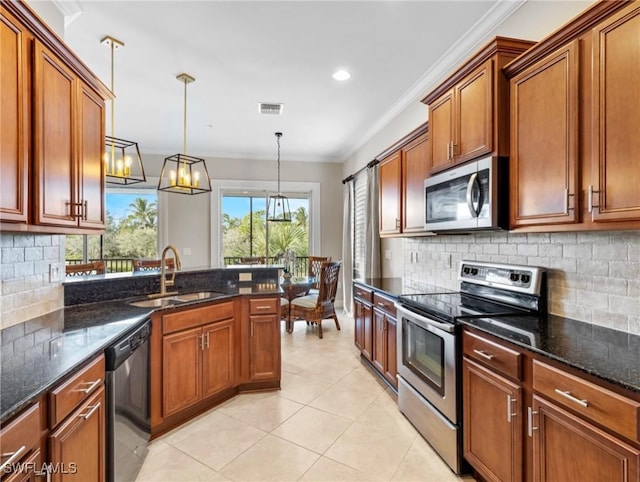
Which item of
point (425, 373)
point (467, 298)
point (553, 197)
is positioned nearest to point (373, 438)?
point (425, 373)

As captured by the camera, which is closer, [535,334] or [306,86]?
[535,334]

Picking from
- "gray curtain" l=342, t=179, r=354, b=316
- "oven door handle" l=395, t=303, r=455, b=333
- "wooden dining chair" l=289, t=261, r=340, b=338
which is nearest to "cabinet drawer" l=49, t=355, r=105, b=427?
"oven door handle" l=395, t=303, r=455, b=333

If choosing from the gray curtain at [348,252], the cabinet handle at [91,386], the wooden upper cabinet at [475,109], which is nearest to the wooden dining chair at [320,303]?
the gray curtain at [348,252]

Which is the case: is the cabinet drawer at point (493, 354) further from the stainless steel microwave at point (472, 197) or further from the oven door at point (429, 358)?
the stainless steel microwave at point (472, 197)

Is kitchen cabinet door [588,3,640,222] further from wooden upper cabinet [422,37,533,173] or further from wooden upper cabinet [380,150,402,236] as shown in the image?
wooden upper cabinet [380,150,402,236]

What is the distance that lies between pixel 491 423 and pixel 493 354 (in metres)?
0.37

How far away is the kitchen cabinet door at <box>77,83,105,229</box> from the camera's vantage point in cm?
198

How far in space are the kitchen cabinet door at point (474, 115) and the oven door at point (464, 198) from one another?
10 centimetres

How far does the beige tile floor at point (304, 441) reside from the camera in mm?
1995

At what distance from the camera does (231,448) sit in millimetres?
2234

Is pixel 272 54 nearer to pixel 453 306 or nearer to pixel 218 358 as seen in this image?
pixel 453 306

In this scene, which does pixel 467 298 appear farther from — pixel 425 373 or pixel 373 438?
pixel 373 438

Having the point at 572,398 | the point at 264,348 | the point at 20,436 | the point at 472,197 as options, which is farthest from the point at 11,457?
the point at 472,197

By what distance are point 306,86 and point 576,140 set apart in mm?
2648
